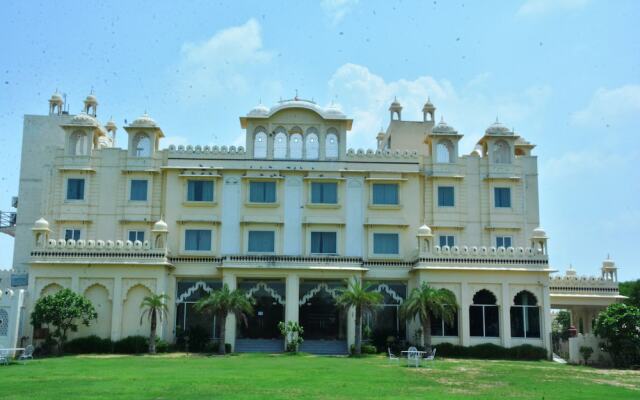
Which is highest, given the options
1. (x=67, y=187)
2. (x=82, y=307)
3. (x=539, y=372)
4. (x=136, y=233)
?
(x=67, y=187)

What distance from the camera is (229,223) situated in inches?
1565

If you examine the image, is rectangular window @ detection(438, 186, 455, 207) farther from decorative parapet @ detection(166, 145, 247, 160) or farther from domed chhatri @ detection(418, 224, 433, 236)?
decorative parapet @ detection(166, 145, 247, 160)

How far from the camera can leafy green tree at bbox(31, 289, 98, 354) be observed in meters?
33.5

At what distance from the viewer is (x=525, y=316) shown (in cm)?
3644

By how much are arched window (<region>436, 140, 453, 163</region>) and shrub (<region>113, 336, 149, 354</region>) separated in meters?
19.7

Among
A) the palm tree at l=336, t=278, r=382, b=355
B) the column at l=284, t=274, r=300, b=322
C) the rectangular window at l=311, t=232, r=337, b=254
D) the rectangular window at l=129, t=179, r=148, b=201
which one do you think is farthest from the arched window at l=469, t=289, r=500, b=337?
the rectangular window at l=129, t=179, r=148, b=201

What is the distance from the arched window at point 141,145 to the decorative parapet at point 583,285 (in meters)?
24.0

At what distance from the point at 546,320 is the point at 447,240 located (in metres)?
7.39

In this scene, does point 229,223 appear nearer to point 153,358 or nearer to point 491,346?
point 153,358

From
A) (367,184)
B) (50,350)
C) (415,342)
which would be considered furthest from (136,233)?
(415,342)

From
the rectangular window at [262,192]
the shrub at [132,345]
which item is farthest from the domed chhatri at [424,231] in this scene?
the shrub at [132,345]

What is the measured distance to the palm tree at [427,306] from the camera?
33.0 meters

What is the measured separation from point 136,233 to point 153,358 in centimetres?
1033

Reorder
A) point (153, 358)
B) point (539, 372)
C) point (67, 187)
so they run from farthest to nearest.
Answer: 1. point (67, 187)
2. point (153, 358)
3. point (539, 372)
